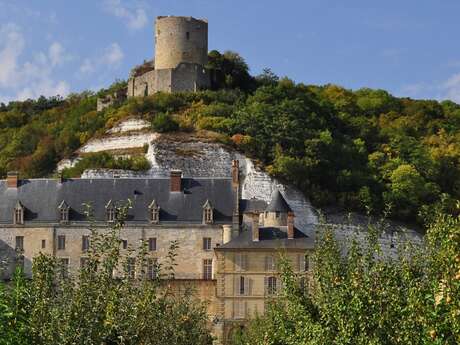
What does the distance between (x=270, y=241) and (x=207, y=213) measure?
4.67 meters

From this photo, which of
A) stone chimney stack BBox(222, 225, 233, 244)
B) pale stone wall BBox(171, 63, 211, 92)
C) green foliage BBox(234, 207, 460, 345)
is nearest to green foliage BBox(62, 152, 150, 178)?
pale stone wall BBox(171, 63, 211, 92)

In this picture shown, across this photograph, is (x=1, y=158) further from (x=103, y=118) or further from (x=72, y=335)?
(x=72, y=335)

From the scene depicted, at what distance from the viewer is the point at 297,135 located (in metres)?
72.6

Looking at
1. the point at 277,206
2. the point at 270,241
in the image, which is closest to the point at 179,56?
the point at 277,206

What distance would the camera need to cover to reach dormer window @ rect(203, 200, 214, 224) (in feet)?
187

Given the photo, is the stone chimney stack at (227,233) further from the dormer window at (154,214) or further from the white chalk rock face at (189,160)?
the white chalk rock face at (189,160)

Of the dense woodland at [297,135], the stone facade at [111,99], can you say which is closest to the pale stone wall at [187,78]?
the dense woodland at [297,135]

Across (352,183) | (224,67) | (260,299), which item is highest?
(224,67)

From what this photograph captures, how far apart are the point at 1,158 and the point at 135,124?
947cm

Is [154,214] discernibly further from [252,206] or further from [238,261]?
[238,261]

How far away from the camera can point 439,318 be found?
703 inches

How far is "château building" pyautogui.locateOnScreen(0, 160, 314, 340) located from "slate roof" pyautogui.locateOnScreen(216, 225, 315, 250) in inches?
2.1

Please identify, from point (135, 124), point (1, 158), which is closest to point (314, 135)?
point (135, 124)

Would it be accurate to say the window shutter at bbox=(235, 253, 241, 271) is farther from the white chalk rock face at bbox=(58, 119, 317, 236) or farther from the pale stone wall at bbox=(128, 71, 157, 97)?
the pale stone wall at bbox=(128, 71, 157, 97)
